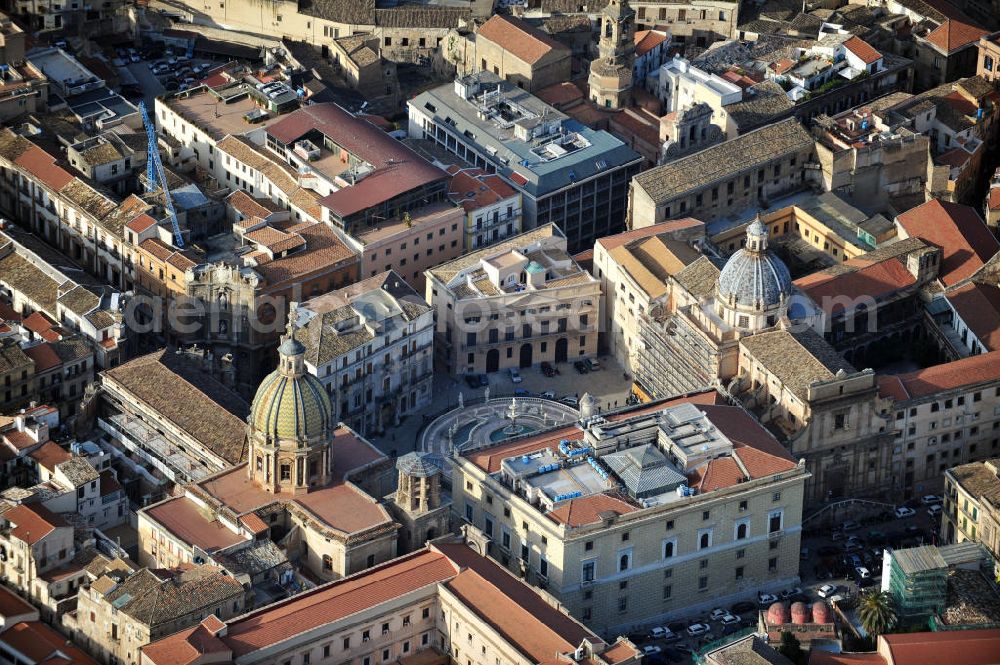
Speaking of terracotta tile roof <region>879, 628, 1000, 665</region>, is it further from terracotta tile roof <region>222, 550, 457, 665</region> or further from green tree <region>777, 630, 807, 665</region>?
terracotta tile roof <region>222, 550, 457, 665</region>

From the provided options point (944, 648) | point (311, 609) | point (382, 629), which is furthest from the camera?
point (382, 629)

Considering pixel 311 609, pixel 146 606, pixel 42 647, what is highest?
pixel 146 606

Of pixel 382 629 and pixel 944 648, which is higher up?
pixel 944 648

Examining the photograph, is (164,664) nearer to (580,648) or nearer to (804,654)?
(580,648)

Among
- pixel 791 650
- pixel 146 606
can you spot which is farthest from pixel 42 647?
pixel 791 650

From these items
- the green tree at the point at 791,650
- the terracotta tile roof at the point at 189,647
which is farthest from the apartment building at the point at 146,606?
the green tree at the point at 791,650

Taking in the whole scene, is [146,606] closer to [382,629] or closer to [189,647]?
[189,647]

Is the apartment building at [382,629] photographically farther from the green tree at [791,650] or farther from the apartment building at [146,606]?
the green tree at [791,650]
